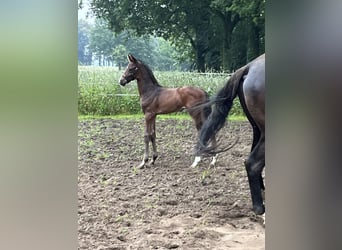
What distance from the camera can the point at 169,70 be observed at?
161 centimetres

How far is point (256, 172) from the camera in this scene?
1.57 meters

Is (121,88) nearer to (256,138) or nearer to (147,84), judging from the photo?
(147,84)

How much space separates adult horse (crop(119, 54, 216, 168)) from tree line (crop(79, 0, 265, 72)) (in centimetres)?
9

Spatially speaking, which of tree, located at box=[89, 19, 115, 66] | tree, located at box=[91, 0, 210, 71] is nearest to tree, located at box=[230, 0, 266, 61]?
tree, located at box=[91, 0, 210, 71]

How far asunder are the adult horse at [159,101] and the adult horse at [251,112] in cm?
4

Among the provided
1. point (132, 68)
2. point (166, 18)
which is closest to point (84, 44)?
point (132, 68)

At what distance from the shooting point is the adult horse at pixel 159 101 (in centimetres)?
161

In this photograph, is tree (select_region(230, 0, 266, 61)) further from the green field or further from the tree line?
the green field

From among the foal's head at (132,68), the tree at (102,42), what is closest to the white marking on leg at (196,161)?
the foal's head at (132,68)

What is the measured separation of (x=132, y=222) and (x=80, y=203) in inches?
8.0

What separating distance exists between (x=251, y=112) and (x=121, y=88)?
0.51m

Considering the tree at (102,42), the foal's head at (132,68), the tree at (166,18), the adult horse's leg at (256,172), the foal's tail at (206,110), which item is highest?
the tree at (166,18)

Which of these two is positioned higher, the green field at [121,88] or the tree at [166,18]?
the tree at [166,18]

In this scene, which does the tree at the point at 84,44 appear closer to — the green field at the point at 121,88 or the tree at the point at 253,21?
the green field at the point at 121,88
